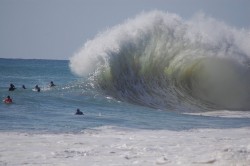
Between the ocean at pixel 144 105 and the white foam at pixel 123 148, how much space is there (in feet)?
0.06

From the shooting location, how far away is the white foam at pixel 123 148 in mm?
7223

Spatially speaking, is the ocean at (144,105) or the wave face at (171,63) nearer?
the ocean at (144,105)

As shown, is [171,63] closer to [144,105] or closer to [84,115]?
[144,105]

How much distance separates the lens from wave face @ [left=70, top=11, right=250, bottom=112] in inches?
878

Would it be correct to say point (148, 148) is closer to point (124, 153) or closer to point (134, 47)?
point (124, 153)

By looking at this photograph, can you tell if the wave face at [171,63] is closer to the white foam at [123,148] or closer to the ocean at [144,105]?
the ocean at [144,105]

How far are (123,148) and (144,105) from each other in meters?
11.4

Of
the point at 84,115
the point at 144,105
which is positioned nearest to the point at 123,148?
the point at 84,115

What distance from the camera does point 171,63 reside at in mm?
24281

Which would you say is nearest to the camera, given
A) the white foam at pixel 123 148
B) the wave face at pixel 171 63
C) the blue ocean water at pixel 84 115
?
the white foam at pixel 123 148

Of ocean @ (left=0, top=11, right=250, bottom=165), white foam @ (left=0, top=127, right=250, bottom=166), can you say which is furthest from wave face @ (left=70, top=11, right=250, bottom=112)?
white foam @ (left=0, top=127, right=250, bottom=166)

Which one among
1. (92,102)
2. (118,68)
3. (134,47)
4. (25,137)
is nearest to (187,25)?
(134,47)

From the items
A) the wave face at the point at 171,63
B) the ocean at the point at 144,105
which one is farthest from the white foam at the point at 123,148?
the wave face at the point at 171,63

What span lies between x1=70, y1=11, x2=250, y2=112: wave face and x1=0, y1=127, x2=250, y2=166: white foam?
413 inches
